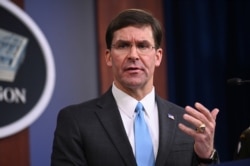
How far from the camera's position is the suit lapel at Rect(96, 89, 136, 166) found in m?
1.17

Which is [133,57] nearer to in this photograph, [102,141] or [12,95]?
[102,141]

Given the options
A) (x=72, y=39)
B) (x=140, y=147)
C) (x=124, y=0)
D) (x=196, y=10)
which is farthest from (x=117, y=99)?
(x=196, y=10)

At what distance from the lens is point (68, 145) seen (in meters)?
1.17

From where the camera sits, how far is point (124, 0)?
245cm

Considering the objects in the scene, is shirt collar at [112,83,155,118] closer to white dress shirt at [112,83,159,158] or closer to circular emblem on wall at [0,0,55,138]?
white dress shirt at [112,83,159,158]

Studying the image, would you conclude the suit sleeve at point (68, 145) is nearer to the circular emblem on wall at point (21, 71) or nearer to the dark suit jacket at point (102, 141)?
the dark suit jacket at point (102, 141)

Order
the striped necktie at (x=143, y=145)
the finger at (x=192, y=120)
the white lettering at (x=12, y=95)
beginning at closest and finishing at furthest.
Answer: the finger at (x=192, y=120)
the striped necktie at (x=143, y=145)
the white lettering at (x=12, y=95)

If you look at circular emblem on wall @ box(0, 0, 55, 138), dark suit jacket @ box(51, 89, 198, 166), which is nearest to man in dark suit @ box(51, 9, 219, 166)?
dark suit jacket @ box(51, 89, 198, 166)

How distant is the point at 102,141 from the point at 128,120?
0.39 feet

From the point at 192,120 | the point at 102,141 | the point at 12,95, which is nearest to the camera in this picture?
the point at 192,120

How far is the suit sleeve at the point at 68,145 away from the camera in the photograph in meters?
1.15

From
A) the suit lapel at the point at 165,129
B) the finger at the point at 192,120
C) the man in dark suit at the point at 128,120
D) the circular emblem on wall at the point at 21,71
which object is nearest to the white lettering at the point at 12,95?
the circular emblem on wall at the point at 21,71

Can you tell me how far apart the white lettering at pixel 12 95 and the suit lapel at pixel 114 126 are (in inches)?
33.9

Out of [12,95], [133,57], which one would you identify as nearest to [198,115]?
[133,57]
